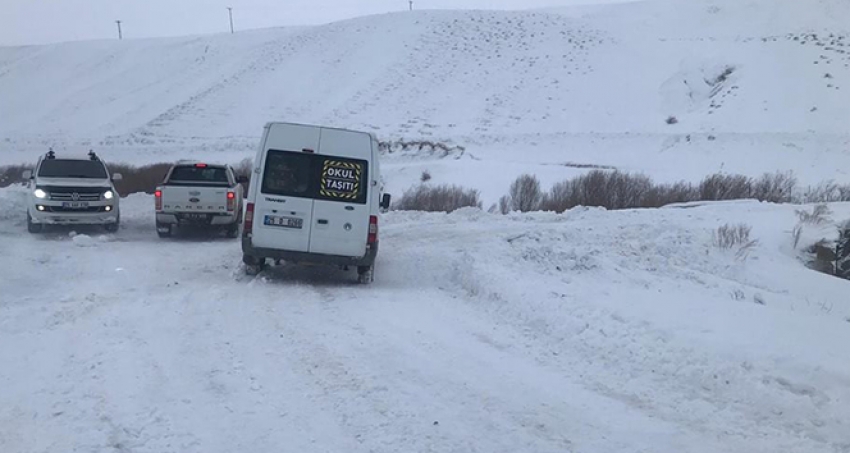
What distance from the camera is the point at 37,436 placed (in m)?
5.49

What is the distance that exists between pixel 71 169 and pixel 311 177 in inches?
368

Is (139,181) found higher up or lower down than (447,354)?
lower down

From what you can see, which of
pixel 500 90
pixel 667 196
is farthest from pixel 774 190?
pixel 500 90

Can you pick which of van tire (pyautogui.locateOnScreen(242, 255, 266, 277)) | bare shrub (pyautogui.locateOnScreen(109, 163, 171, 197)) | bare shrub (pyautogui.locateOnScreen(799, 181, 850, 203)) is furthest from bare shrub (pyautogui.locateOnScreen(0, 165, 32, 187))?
bare shrub (pyautogui.locateOnScreen(799, 181, 850, 203))

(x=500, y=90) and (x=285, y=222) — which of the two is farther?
(x=500, y=90)

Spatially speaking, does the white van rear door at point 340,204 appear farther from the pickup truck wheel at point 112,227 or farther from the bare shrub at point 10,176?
the bare shrub at point 10,176

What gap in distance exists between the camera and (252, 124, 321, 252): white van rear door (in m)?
12.4

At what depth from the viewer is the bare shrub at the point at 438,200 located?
25281 mm

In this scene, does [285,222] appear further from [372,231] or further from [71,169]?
[71,169]

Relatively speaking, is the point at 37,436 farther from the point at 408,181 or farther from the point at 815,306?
the point at 408,181

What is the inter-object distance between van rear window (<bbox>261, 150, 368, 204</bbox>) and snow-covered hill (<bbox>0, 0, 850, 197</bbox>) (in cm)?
1632

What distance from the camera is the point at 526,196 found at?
25.3 meters

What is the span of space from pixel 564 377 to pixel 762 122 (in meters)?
40.7

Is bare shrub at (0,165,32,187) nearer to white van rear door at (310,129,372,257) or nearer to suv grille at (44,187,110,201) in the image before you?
suv grille at (44,187,110,201)
